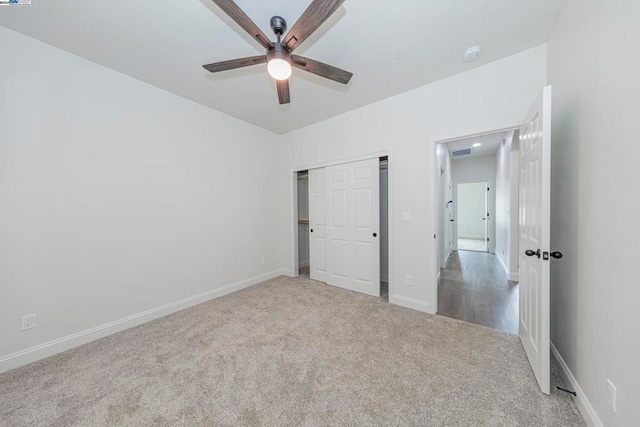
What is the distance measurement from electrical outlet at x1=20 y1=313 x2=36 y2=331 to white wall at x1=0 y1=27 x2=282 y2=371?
0.13ft

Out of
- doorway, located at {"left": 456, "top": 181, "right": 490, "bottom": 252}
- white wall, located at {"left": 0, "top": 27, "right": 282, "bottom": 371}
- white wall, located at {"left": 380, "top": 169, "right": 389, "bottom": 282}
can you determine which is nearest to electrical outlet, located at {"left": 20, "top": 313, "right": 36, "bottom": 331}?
white wall, located at {"left": 0, "top": 27, "right": 282, "bottom": 371}

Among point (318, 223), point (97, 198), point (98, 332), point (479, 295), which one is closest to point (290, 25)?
point (97, 198)

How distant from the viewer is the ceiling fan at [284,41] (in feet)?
4.07

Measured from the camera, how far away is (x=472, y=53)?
6.76ft

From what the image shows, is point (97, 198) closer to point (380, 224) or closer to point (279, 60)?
point (279, 60)

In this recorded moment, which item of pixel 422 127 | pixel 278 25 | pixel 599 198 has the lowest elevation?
pixel 599 198

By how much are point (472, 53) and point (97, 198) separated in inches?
156

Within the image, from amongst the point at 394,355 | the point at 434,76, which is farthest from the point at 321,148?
the point at 394,355

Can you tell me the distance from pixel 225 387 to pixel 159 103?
309 centimetres

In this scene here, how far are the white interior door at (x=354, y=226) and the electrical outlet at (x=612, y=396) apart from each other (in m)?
2.14

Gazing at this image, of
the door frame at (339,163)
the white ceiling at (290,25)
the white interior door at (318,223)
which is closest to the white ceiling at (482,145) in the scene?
the door frame at (339,163)

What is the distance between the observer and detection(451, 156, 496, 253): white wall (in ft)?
20.5

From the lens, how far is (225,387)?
1.58 metres

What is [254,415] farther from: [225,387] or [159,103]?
[159,103]
